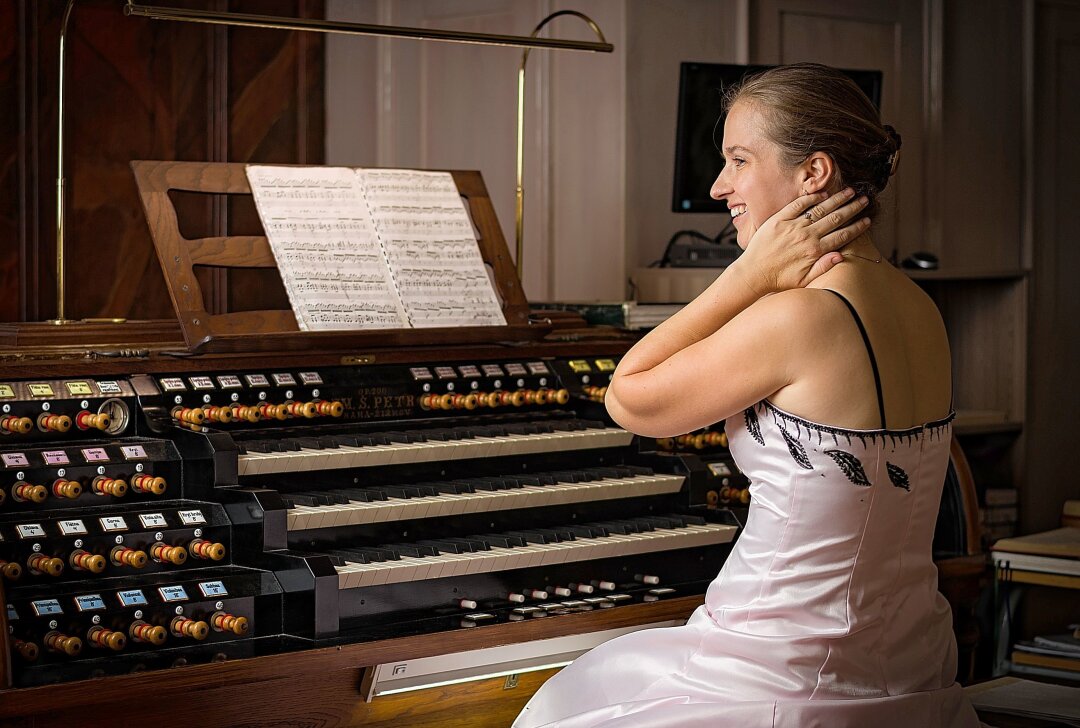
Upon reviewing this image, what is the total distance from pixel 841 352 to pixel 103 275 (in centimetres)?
394

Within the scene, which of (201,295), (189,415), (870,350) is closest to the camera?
(870,350)

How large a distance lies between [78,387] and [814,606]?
1.78 meters

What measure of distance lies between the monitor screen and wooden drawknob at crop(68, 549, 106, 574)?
2587 millimetres

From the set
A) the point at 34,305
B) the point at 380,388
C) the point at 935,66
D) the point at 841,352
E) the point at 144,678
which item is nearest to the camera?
the point at 841,352

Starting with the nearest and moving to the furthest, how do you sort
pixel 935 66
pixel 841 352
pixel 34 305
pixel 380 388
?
pixel 841 352 → pixel 380 388 → pixel 34 305 → pixel 935 66

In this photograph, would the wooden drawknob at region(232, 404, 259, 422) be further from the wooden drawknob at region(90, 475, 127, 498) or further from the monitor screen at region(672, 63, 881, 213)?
the monitor screen at region(672, 63, 881, 213)

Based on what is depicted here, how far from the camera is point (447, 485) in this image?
10.8 feet

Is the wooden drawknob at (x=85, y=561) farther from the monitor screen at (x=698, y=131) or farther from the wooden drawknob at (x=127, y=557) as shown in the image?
the monitor screen at (x=698, y=131)

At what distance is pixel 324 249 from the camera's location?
3.54m

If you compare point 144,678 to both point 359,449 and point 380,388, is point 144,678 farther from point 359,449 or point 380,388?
point 380,388

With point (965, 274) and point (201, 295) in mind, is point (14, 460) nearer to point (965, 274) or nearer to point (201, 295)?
point (201, 295)

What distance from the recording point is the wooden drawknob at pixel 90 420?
299cm

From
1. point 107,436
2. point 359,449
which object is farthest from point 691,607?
point 107,436

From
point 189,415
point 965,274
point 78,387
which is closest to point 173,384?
point 189,415
